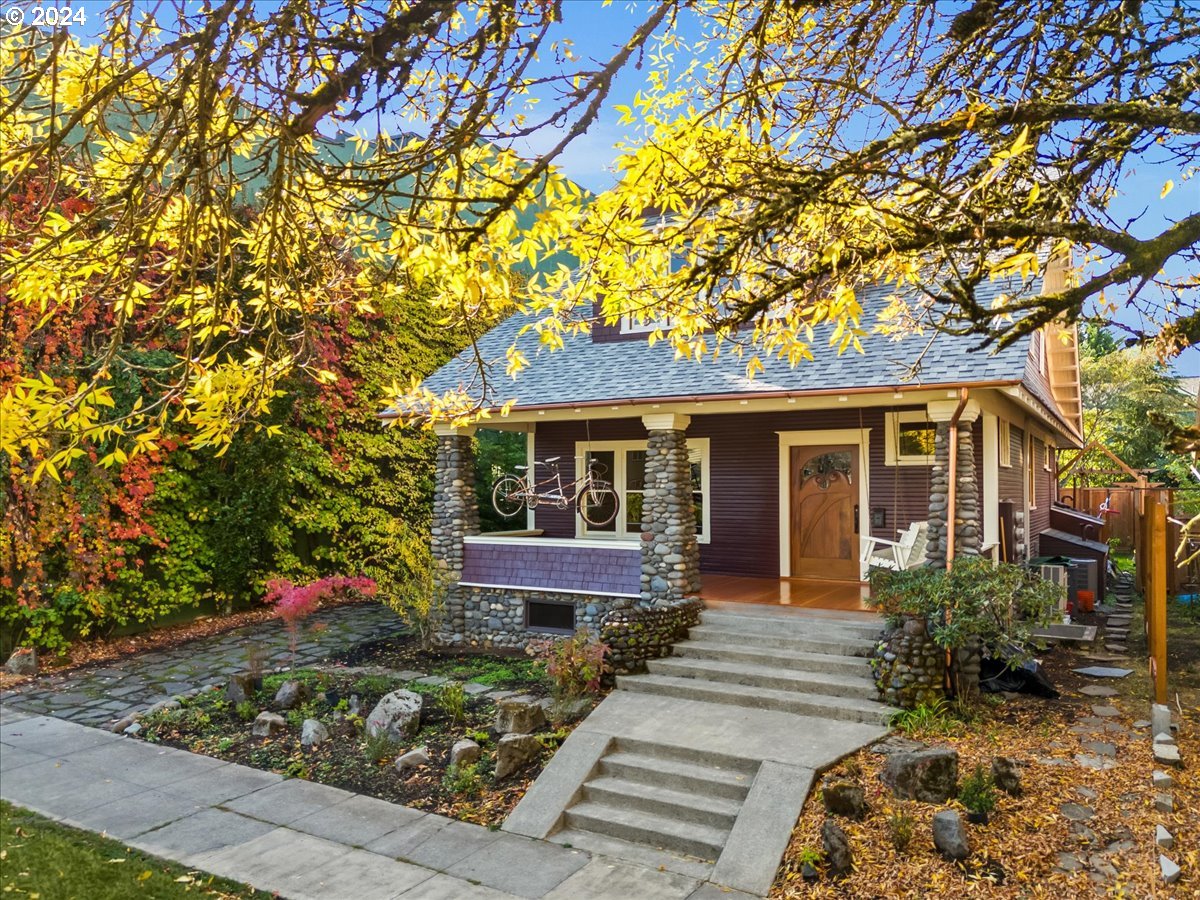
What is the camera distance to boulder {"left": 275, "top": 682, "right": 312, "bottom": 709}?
28.1 ft

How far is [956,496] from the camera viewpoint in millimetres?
8719

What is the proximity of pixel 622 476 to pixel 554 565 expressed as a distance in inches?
119

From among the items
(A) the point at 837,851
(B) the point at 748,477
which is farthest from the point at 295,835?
(B) the point at 748,477

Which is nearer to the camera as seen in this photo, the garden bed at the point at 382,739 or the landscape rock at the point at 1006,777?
the landscape rock at the point at 1006,777

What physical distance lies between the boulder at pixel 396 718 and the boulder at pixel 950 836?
4.45 metres

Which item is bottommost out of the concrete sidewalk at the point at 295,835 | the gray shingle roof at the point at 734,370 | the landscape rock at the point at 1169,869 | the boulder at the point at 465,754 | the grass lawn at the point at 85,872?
the concrete sidewalk at the point at 295,835

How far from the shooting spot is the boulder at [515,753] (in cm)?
672

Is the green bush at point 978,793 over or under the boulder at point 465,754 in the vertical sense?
over

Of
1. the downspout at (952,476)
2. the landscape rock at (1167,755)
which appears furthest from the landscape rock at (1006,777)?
the downspout at (952,476)

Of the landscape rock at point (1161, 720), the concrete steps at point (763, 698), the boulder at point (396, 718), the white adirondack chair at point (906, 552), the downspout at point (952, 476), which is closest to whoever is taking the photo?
the landscape rock at point (1161, 720)

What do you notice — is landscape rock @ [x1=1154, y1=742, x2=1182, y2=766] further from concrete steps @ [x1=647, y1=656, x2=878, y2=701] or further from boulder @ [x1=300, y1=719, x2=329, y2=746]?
boulder @ [x1=300, y1=719, x2=329, y2=746]

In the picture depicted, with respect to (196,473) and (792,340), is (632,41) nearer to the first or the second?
(792,340)

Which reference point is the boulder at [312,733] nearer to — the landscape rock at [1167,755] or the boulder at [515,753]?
the boulder at [515,753]

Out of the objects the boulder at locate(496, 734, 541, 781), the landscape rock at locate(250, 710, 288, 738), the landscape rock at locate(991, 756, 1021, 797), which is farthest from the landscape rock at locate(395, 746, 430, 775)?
the landscape rock at locate(991, 756, 1021, 797)
